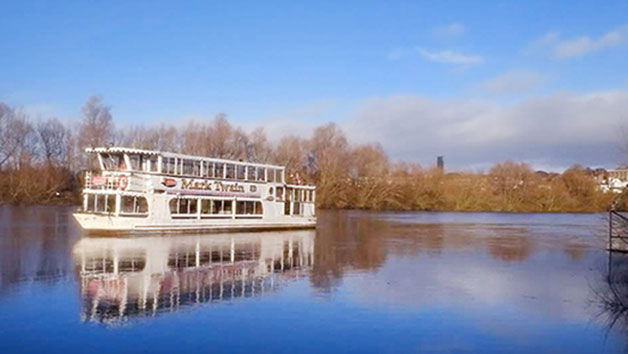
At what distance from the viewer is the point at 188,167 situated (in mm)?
33469

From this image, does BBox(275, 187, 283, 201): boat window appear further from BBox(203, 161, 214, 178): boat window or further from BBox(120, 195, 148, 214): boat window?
BBox(120, 195, 148, 214): boat window

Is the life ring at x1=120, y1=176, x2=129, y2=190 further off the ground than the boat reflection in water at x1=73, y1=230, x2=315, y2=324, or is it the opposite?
the life ring at x1=120, y1=176, x2=129, y2=190

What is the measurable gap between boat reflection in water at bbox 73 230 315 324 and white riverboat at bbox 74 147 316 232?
6.70ft

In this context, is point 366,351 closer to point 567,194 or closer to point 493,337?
point 493,337

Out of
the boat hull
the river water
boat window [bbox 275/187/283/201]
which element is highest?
boat window [bbox 275/187/283/201]

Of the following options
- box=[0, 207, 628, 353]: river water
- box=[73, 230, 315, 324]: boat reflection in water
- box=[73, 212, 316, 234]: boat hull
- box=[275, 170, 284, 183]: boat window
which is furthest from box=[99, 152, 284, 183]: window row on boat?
box=[0, 207, 628, 353]: river water

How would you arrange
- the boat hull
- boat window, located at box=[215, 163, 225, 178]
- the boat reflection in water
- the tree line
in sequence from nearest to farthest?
the boat reflection in water < the boat hull < boat window, located at box=[215, 163, 225, 178] < the tree line

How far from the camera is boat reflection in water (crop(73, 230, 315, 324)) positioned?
12.9m

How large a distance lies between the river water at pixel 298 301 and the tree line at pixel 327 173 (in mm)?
38814

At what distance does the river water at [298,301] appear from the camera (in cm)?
1020

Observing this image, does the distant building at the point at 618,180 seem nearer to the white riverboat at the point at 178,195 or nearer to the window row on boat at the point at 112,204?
the white riverboat at the point at 178,195

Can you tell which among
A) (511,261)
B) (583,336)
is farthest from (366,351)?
(511,261)

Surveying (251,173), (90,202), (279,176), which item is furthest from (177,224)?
(279,176)

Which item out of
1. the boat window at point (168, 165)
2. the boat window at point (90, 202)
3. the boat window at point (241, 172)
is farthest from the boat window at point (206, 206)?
the boat window at point (90, 202)
